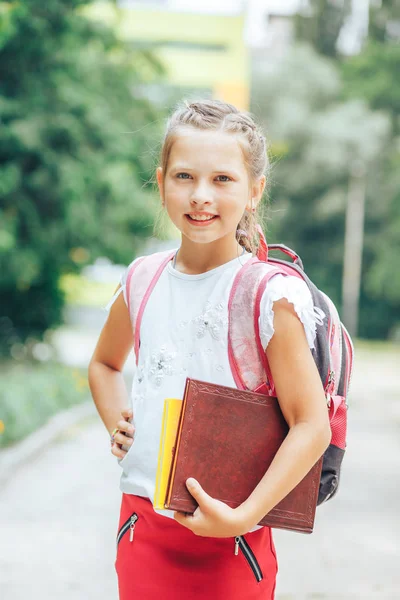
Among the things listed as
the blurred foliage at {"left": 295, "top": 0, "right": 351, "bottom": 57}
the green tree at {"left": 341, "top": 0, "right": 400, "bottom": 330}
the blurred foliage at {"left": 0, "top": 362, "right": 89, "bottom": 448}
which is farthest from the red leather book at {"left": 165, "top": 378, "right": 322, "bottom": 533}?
the blurred foliage at {"left": 295, "top": 0, "right": 351, "bottom": 57}

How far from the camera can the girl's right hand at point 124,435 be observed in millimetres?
1911

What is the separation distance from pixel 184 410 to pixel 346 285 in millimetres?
37041

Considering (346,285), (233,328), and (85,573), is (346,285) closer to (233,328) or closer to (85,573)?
(85,573)

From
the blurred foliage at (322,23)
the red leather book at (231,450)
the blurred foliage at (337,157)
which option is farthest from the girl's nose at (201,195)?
the blurred foliage at (322,23)

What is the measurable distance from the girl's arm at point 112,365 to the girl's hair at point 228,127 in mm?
368

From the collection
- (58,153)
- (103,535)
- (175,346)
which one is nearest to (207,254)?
(175,346)

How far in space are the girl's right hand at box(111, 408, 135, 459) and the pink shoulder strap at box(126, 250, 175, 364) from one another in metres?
0.14

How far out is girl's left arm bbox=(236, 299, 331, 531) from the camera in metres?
Answer: 1.65

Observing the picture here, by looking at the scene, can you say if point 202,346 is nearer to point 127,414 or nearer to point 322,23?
point 127,414

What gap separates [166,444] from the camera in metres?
1.63

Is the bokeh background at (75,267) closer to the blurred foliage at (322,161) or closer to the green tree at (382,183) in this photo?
the green tree at (382,183)

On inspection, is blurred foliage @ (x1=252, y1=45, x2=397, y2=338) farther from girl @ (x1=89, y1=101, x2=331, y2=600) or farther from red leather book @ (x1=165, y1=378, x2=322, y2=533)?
red leather book @ (x1=165, y1=378, x2=322, y2=533)

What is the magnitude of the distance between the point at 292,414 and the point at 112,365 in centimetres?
65

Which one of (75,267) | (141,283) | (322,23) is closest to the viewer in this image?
(141,283)
